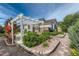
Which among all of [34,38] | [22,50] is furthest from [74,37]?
[22,50]

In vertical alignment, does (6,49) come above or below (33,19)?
below

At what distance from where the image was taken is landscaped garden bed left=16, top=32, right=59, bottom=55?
9.15 feet

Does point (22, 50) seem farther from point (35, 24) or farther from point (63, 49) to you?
point (63, 49)

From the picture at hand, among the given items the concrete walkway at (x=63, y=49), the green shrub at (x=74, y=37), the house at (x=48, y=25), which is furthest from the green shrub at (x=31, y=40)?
the green shrub at (x=74, y=37)

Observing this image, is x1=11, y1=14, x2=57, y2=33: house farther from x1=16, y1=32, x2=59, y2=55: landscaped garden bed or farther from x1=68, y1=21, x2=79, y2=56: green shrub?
x1=68, y1=21, x2=79, y2=56: green shrub

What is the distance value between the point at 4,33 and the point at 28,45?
305mm

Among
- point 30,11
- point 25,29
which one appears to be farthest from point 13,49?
point 30,11

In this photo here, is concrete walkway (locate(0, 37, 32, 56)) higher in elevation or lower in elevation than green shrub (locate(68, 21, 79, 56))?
lower

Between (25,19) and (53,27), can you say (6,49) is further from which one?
(53,27)

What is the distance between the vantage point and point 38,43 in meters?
2.80

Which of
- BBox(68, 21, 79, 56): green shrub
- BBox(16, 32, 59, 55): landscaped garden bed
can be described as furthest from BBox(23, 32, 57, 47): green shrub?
BBox(68, 21, 79, 56): green shrub

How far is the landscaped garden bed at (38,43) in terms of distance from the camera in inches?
110

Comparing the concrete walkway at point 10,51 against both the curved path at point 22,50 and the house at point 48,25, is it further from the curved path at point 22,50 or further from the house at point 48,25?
the house at point 48,25

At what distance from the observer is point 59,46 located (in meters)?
2.82
